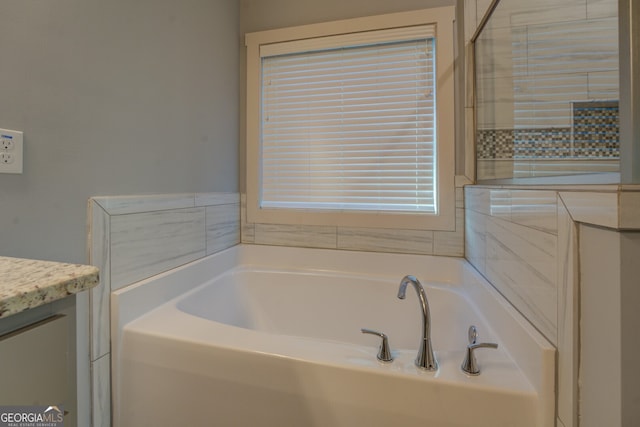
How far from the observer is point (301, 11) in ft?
6.17

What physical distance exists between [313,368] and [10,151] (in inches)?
39.2

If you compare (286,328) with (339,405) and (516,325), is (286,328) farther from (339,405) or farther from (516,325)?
(516,325)

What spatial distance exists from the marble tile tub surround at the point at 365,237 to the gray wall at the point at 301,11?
0.31m

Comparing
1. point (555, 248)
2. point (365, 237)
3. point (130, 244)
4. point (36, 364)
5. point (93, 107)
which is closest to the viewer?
point (36, 364)

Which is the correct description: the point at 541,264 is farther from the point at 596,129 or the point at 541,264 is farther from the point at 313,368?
the point at 313,368

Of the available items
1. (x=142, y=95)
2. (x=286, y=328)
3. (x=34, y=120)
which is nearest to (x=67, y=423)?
(x=34, y=120)

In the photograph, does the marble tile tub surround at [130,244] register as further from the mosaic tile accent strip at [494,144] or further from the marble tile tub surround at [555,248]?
the mosaic tile accent strip at [494,144]

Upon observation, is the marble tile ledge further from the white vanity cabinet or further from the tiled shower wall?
the white vanity cabinet

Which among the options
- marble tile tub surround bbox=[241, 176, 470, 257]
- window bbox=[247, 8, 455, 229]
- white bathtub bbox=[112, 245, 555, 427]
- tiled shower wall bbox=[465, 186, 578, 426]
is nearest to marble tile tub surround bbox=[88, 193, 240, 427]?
white bathtub bbox=[112, 245, 555, 427]

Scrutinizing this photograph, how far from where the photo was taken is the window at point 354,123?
5.52ft

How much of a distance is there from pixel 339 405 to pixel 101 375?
84 centimetres

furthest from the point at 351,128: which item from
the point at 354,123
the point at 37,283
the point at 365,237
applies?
the point at 37,283

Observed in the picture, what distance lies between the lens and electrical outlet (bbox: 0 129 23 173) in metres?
0.75

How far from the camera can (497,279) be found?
1.13 meters
